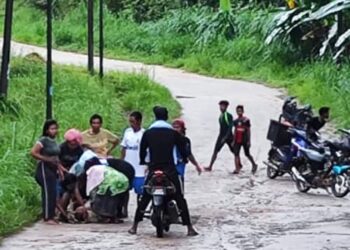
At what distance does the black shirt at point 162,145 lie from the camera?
1310 cm

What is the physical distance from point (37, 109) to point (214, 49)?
65.0 ft

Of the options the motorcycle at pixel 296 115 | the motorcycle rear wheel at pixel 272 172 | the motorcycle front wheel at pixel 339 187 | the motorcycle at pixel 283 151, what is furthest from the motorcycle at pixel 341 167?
the motorcycle rear wheel at pixel 272 172

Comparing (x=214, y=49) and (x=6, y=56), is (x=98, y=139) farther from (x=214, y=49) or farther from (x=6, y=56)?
(x=214, y=49)

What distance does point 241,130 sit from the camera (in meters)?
20.8

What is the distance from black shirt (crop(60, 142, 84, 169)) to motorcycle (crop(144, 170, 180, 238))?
2.27 metres

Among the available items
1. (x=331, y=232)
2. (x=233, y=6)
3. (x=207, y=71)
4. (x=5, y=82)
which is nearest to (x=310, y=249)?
(x=331, y=232)

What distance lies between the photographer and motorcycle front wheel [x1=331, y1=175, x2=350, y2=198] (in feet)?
55.4

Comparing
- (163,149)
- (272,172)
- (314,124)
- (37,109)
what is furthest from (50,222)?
(37,109)

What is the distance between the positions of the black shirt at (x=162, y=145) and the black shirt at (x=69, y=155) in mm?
2353

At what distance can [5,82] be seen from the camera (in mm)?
21156

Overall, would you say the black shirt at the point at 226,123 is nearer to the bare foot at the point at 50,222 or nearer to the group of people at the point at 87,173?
the group of people at the point at 87,173

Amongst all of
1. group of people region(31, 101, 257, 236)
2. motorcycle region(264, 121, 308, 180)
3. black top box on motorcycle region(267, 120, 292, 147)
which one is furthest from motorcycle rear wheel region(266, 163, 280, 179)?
group of people region(31, 101, 257, 236)

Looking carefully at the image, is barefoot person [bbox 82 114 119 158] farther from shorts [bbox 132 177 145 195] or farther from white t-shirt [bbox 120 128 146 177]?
shorts [bbox 132 177 145 195]

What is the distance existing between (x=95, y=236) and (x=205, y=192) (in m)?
4.90
